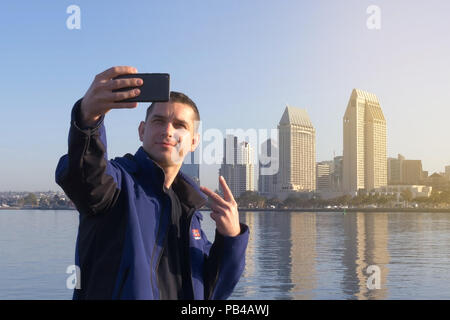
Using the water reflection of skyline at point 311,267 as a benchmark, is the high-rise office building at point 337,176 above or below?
above

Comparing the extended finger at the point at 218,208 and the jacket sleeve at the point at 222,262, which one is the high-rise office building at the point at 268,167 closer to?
the jacket sleeve at the point at 222,262

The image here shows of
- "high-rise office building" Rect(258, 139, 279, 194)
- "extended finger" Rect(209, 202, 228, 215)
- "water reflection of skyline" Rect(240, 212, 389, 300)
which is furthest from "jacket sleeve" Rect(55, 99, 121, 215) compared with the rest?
"high-rise office building" Rect(258, 139, 279, 194)

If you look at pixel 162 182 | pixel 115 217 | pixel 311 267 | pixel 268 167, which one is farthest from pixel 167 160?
pixel 268 167

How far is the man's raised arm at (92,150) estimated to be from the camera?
1.72m

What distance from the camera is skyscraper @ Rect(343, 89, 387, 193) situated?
159 meters

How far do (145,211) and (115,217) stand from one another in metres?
0.11

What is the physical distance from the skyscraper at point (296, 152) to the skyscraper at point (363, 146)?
10.6 meters

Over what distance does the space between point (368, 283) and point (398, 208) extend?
118327 millimetres

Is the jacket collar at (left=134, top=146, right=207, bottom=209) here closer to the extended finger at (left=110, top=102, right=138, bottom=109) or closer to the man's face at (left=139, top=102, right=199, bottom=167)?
the man's face at (left=139, top=102, right=199, bottom=167)

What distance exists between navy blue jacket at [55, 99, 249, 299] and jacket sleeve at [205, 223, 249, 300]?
10cm

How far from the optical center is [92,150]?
1.82 meters

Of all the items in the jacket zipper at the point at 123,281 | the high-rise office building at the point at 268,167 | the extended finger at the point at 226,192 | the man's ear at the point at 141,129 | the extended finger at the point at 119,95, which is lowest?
the jacket zipper at the point at 123,281

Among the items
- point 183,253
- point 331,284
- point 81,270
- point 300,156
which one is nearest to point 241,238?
point 183,253

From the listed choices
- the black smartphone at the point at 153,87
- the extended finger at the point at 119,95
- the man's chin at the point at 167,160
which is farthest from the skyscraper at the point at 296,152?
the extended finger at the point at 119,95
